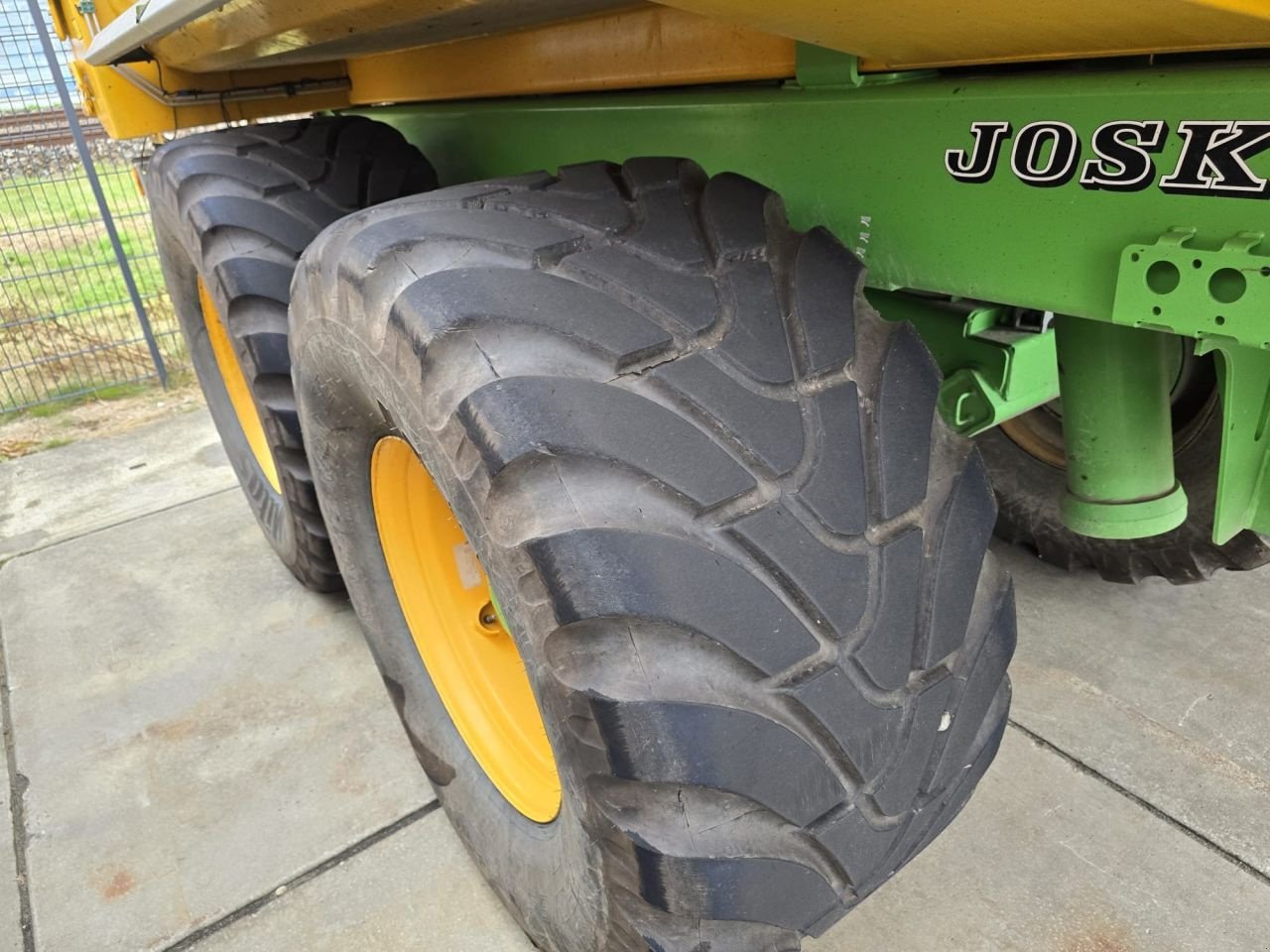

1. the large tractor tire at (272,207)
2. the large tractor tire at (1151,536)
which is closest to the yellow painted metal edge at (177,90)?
the large tractor tire at (272,207)

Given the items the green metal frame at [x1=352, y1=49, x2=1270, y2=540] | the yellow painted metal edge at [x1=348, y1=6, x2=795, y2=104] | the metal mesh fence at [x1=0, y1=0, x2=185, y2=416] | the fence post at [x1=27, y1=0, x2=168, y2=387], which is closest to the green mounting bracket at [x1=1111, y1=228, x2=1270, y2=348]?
the green metal frame at [x1=352, y1=49, x2=1270, y2=540]

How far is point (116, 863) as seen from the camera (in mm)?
1704

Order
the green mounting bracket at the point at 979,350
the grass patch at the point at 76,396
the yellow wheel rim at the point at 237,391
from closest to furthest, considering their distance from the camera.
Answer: the green mounting bracket at the point at 979,350, the yellow wheel rim at the point at 237,391, the grass patch at the point at 76,396

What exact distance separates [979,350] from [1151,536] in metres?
0.82

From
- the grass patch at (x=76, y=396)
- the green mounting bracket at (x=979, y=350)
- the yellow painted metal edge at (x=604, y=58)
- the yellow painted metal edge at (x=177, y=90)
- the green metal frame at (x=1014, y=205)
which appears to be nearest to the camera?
the green metal frame at (x=1014, y=205)

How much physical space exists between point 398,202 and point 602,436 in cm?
49

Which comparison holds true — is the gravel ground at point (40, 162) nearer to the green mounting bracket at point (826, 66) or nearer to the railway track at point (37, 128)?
the railway track at point (37, 128)

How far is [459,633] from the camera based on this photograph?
1.67 m

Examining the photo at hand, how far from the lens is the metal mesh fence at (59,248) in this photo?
3893 millimetres

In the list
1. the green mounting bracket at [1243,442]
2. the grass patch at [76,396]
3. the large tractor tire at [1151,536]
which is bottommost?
the grass patch at [76,396]

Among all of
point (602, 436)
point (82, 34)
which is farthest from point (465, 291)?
point (82, 34)

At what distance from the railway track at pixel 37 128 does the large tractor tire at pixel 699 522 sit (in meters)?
3.76

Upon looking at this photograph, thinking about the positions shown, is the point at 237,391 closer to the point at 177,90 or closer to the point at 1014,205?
the point at 177,90

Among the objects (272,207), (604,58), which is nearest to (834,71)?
(604,58)
